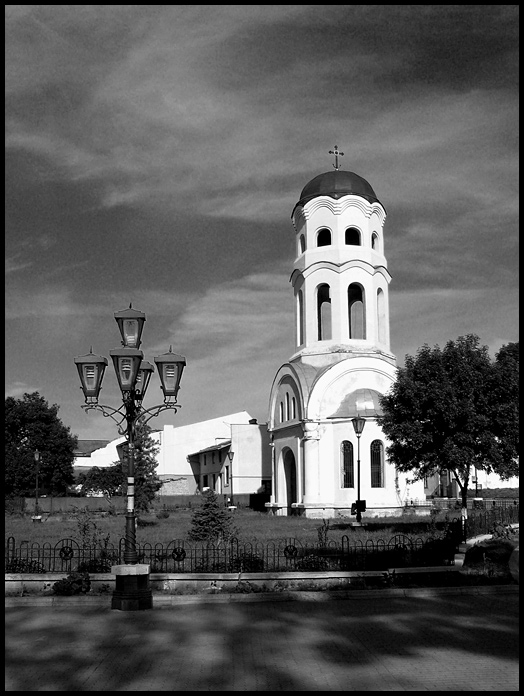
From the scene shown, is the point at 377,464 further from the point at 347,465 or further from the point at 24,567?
the point at 24,567

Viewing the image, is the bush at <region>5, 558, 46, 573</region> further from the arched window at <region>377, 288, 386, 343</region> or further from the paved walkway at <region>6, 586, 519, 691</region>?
the arched window at <region>377, 288, 386, 343</region>

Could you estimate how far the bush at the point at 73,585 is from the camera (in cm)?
1394

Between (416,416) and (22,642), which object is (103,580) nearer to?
(22,642)

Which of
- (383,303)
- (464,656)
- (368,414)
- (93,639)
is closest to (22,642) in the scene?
(93,639)

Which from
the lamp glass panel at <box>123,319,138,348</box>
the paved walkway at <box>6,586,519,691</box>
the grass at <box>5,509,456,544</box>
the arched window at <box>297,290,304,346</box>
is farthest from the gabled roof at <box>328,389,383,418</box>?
the lamp glass panel at <box>123,319,138,348</box>

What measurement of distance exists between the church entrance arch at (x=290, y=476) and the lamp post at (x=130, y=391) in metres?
28.2

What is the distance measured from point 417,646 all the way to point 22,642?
17.9 feet

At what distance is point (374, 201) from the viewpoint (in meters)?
42.8

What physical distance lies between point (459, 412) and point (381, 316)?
774 inches

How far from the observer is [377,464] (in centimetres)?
3797

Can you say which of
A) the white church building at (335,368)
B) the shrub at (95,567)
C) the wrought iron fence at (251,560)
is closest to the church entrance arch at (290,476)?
the white church building at (335,368)

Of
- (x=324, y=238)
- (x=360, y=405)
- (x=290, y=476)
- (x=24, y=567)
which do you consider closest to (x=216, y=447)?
(x=290, y=476)

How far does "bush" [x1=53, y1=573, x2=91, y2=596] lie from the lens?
45.7ft

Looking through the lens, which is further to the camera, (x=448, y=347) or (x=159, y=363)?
(x=448, y=347)
